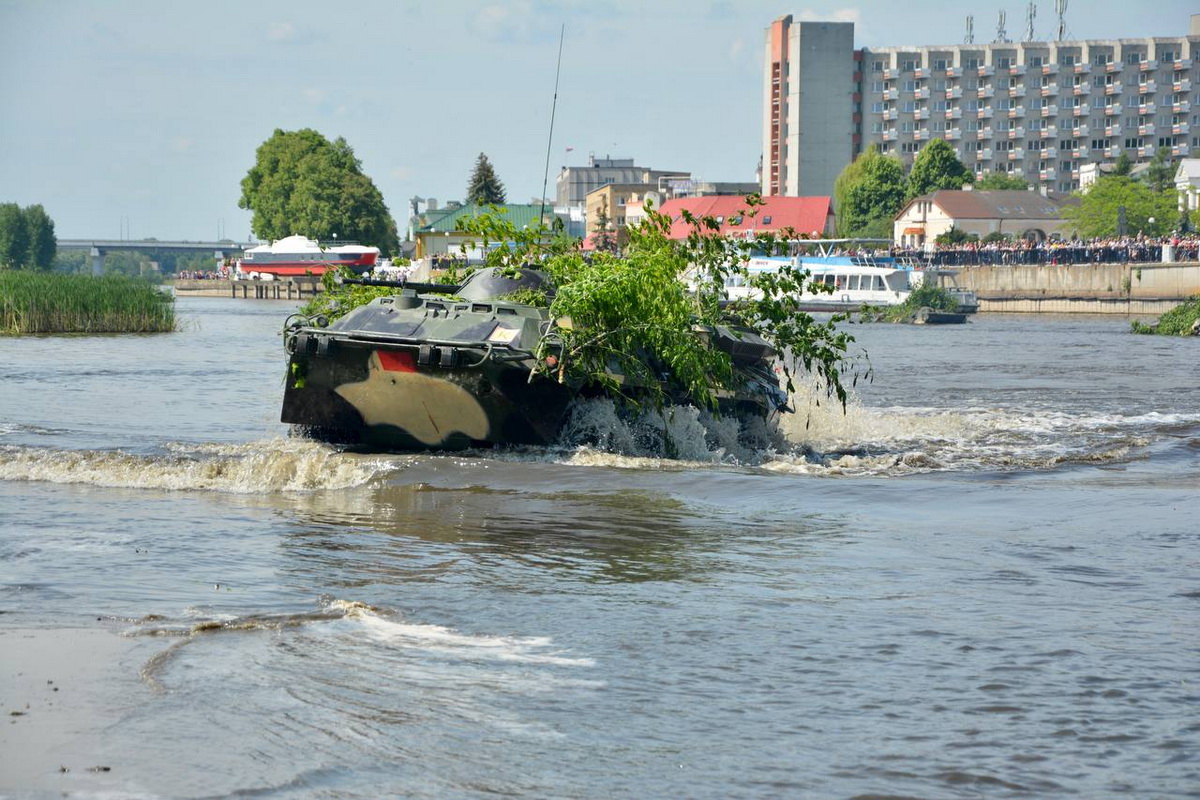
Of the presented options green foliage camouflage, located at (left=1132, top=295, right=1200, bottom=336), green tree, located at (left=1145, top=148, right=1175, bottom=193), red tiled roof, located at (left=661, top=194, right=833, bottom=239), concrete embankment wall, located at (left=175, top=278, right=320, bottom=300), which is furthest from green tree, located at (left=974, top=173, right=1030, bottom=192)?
green foliage camouflage, located at (left=1132, top=295, right=1200, bottom=336)

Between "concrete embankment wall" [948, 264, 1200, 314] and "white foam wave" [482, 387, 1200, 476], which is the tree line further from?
"white foam wave" [482, 387, 1200, 476]

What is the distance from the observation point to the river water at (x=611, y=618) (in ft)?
17.7

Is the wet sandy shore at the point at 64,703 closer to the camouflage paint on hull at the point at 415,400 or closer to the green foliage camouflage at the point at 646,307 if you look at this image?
the camouflage paint on hull at the point at 415,400

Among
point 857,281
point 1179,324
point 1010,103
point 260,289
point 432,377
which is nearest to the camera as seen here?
point 432,377

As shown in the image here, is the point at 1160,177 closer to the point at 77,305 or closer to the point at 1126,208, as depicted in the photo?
the point at 1126,208

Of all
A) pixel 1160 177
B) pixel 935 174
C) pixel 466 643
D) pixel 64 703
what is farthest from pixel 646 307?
pixel 935 174

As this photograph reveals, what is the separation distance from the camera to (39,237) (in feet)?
535

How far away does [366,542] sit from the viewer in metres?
10.0

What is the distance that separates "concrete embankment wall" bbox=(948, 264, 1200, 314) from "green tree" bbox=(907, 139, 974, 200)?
137ft

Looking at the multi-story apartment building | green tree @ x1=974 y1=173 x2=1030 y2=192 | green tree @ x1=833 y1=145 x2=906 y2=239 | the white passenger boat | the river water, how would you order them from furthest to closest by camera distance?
1. the multi-story apartment building
2. green tree @ x1=974 y1=173 x2=1030 y2=192
3. green tree @ x1=833 y1=145 x2=906 y2=239
4. the white passenger boat
5. the river water

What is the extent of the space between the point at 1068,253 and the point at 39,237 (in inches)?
4765

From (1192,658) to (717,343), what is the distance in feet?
29.1

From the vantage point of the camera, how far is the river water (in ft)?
Answer: 17.7

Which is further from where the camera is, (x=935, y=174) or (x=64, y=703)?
(x=935, y=174)
